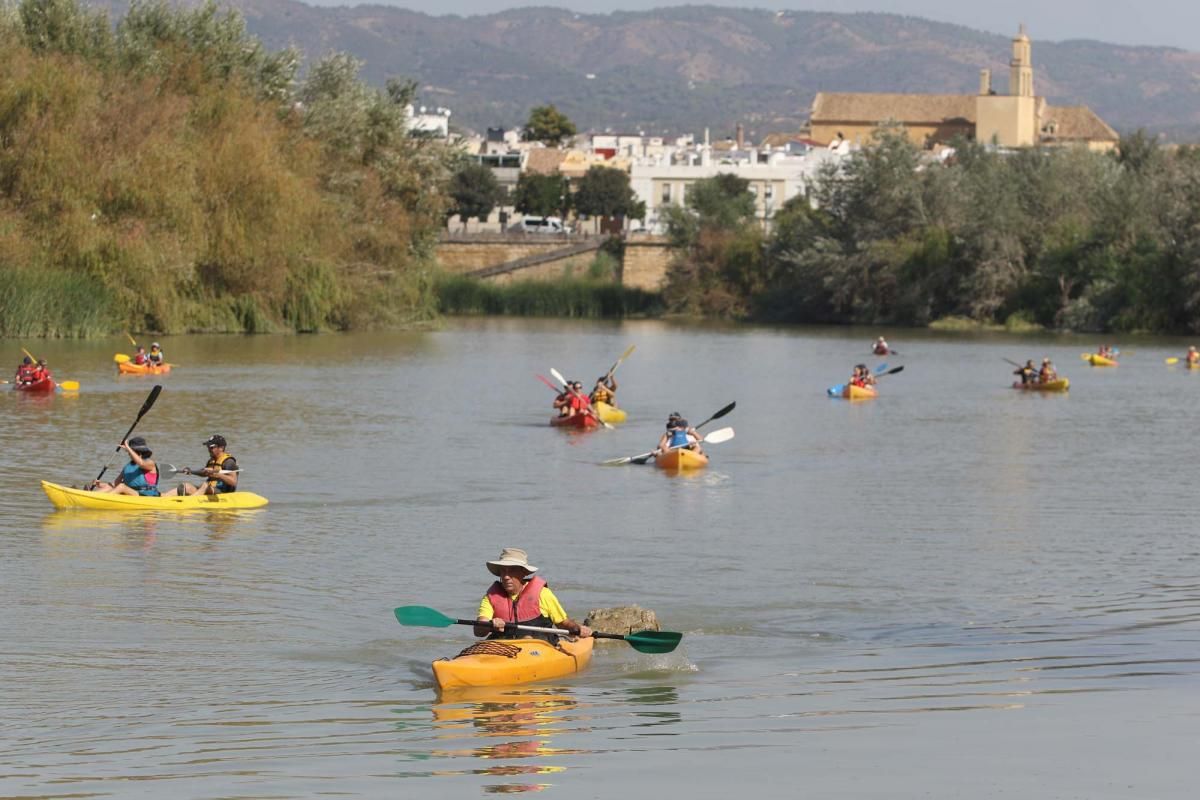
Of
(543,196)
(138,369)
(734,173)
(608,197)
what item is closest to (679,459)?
(138,369)

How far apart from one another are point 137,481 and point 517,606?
946cm

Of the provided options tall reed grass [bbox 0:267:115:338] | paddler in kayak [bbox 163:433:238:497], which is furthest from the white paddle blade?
tall reed grass [bbox 0:267:115:338]

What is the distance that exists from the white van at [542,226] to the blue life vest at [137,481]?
93.4 metres

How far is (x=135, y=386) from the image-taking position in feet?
131

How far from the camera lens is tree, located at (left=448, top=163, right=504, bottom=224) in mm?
139875

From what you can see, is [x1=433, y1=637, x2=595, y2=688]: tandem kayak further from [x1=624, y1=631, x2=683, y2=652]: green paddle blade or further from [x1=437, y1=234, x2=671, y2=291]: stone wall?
[x1=437, y1=234, x2=671, y2=291]: stone wall

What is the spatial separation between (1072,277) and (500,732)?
235 feet

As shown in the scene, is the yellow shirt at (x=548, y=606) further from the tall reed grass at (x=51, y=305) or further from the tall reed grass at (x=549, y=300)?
the tall reed grass at (x=549, y=300)

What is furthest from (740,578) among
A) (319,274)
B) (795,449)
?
(319,274)

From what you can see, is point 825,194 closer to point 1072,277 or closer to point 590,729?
point 1072,277

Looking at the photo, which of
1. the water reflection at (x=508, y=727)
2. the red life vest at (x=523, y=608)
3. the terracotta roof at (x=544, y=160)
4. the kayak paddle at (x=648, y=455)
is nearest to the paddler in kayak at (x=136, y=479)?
the kayak paddle at (x=648, y=455)

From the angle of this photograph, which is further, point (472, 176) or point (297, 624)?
point (472, 176)

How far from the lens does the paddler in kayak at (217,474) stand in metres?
22.8

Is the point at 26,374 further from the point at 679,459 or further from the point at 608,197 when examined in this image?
the point at 608,197
